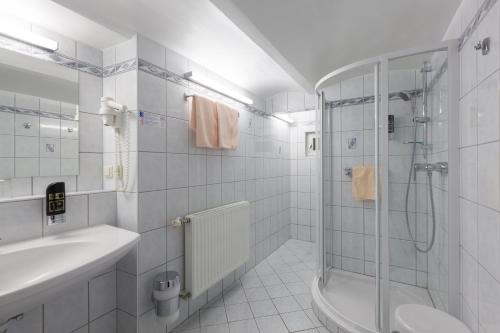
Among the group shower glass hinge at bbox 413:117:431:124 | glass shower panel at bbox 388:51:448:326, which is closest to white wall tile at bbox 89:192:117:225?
glass shower panel at bbox 388:51:448:326

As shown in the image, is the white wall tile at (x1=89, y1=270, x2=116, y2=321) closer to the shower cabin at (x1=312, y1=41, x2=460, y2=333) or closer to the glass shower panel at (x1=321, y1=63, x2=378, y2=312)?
the shower cabin at (x1=312, y1=41, x2=460, y2=333)

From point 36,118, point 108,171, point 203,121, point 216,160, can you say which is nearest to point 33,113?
point 36,118

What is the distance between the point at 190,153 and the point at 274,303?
1482 mm

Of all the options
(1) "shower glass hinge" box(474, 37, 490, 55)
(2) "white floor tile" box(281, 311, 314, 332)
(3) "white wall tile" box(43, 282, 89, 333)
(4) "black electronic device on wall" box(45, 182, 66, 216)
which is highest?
(1) "shower glass hinge" box(474, 37, 490, 55)

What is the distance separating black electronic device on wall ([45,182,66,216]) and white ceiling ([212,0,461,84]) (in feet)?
4.32

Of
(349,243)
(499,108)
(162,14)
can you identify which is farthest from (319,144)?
(162,14)

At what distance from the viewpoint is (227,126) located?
1984mm

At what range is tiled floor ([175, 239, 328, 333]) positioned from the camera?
1648 millimetres

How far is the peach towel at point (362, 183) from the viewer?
201 cm

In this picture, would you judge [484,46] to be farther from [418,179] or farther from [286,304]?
[286,304]

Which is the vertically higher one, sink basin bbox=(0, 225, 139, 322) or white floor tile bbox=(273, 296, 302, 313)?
sink basin bbox=(0, 225, 139, 322)

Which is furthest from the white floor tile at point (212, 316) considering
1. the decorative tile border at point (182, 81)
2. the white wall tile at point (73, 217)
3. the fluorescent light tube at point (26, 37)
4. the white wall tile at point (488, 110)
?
the fluorescent light tube at point (26, 37)

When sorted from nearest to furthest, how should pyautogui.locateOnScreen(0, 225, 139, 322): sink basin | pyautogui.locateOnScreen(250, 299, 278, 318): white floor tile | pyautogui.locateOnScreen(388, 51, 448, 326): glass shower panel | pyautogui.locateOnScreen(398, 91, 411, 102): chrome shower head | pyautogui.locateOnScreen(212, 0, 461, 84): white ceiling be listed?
pyautogui.locateOnScreen(0, 225, 139, 322): sink basin → pyautogui.locateOnScreen(212, 0, 461, 84): white ceiling → pyautogui.locateOnScreen(388, 51, 448, 326): glass shower panel → pyautogui.locateOnScreen(398, 91, 411, 102): chrome shower head → pyautogui.locateOnScreen(250, 299, 278, 318): white floor tile

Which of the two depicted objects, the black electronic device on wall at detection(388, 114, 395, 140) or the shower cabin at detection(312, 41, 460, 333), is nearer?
the shower cabin at detection(312, 41, 460, 333)
